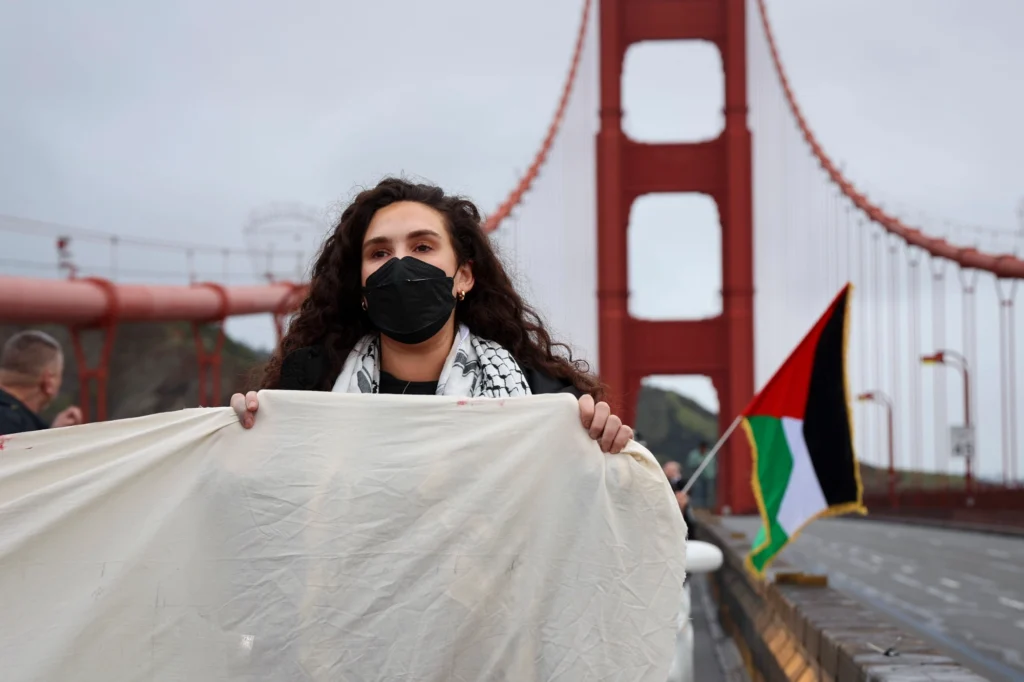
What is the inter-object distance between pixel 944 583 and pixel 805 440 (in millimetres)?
12020

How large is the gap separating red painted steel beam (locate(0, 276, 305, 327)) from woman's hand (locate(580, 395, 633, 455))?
363 inches

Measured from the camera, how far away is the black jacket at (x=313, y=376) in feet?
10.4

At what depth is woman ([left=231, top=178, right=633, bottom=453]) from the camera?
303cm

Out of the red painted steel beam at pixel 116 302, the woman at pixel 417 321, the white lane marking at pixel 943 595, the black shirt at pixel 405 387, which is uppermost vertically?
the red painted steel beam at pixel 116 302

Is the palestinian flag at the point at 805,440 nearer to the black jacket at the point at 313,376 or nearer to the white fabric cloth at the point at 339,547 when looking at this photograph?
the black jacket at the point at 313,376

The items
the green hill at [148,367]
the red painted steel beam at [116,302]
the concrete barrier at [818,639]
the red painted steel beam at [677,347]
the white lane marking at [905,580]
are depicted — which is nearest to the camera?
the concrete barrier at [818,639]

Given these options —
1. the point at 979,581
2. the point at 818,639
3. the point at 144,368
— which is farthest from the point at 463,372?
the point at 144,368

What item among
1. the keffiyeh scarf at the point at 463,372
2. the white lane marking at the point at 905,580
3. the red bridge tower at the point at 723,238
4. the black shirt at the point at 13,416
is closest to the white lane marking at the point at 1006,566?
the white lane marking at the point at 905,580

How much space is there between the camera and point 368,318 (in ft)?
10.8

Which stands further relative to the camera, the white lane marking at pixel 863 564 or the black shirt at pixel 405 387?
the white lane marking at pixel 863 564

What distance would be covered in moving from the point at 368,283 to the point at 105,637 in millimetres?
831

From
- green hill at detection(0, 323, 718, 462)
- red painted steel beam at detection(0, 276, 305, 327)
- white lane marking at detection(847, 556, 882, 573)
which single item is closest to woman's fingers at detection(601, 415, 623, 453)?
red painted steel beam at detection(0, 276, 305, 327)

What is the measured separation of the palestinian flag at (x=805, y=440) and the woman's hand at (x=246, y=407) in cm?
429

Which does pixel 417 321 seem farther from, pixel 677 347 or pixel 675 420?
pixel 675 420
